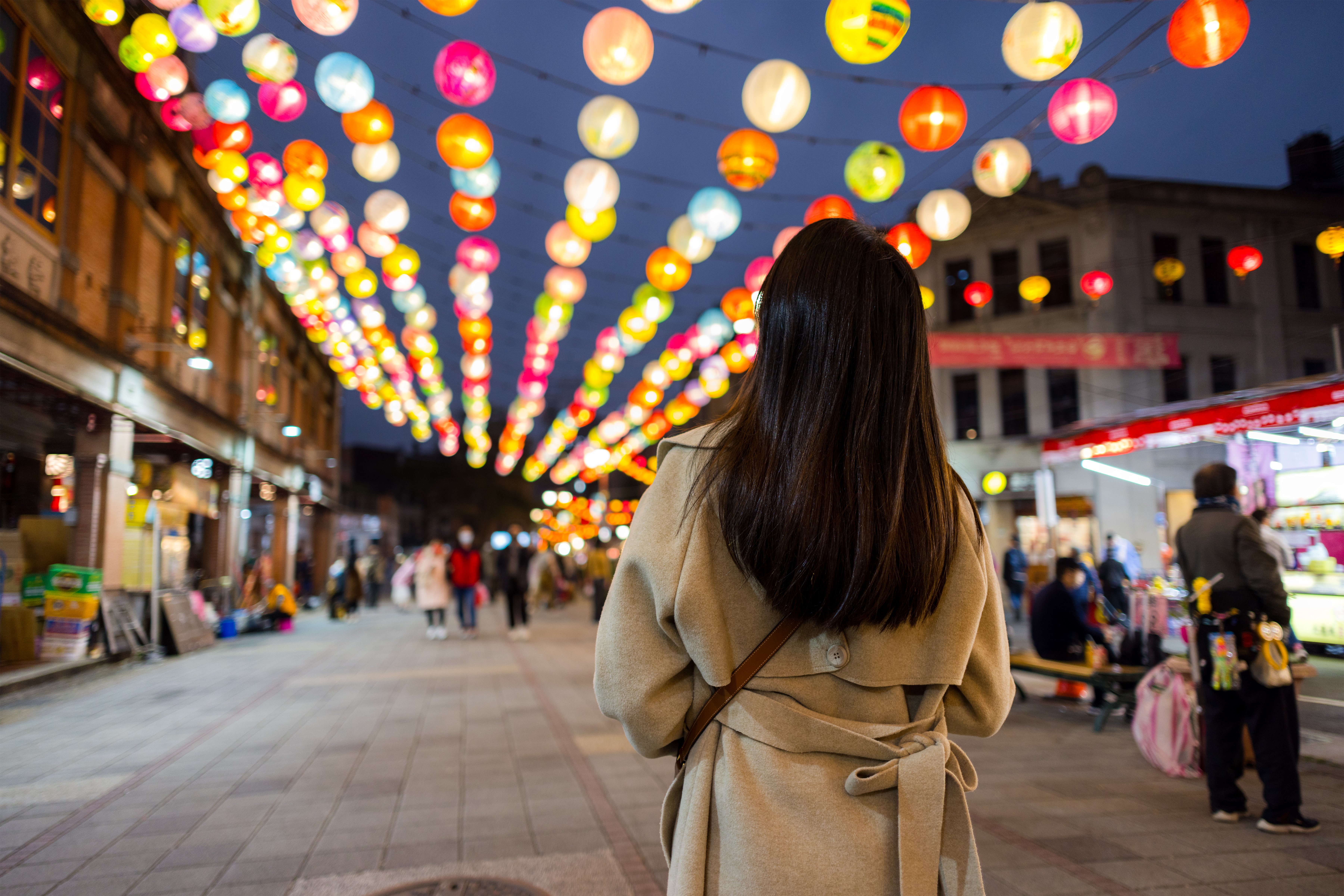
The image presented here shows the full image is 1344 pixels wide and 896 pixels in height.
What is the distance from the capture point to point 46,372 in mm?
10070

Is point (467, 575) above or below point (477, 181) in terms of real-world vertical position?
below

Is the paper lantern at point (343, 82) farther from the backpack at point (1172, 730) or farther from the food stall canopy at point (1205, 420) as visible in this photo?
the food stall canopy at point (1205, 420)

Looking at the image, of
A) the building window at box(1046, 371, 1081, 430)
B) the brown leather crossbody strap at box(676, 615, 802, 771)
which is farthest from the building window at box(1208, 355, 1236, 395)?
the brown leather crossbody strap at box(676, 615, 802, 771)

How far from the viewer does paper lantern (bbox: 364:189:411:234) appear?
29.9 ft

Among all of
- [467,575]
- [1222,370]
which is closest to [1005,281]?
[1222,370]

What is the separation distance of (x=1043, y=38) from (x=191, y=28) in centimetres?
644

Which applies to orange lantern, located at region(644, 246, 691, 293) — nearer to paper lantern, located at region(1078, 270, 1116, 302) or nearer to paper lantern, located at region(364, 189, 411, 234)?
paper lantern, located at region(364, 189, 411, 234)

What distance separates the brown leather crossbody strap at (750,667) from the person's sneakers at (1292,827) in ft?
15.7

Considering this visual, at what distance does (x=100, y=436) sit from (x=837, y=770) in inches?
539

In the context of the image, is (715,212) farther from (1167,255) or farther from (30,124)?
(1167,255)

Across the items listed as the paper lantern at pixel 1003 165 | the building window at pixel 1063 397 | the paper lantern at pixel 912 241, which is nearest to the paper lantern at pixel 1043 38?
the paper lantern at pixel 1003 165

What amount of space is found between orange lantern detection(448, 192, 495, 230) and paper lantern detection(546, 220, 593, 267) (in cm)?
100

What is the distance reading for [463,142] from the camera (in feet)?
23.6

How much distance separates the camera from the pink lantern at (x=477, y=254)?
10.4 metres
